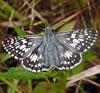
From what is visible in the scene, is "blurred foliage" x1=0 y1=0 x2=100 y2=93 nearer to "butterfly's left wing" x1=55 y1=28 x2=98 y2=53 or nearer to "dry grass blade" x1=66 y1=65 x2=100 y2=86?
"dry grass blade" x1=66 y1=65 x2=100 y2=86

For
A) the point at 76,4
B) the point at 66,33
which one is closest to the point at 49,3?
the point at 76,4

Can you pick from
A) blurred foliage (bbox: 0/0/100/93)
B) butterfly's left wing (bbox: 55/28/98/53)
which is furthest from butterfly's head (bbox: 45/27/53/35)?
blurred foliage (bbox: 0/0/100/93)

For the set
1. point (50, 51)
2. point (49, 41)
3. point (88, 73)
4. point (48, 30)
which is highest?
point (48, 30)

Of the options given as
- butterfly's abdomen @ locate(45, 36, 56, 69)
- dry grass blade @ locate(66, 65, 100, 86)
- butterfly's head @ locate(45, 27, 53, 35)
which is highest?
butterfly's head @ locate(45, 27, 53, 35)

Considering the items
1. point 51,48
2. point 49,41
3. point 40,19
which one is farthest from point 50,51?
point 40,19

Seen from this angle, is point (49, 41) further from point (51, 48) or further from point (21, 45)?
point (21, 45)

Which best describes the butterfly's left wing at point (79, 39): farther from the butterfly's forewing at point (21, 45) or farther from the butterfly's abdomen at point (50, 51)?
the butterfly's forewing at point (21, 45)

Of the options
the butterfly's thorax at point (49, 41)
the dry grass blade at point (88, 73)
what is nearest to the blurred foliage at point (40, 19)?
the dry grass blade at point (88, 73)
